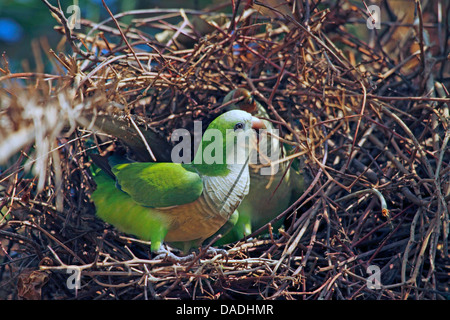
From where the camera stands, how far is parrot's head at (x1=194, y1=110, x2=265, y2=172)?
229cm

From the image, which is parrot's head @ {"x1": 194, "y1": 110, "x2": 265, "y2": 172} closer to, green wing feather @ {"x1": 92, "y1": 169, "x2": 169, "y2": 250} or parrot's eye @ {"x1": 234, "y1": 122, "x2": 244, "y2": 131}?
parrot's eye @ {"x1": 234, "y1": 122, "x2": 244, "y2": 131}

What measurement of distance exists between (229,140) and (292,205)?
1.58ft

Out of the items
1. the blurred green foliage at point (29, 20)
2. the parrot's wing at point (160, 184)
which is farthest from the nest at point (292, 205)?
the blurred green foliage at point (29, 20)

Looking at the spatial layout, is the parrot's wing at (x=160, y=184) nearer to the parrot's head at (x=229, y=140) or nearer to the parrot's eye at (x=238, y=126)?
the parrot's head at (x=229, y=140)

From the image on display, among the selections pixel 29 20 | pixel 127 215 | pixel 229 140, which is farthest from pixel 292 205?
pixel 29 20

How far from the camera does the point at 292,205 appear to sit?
2053mm

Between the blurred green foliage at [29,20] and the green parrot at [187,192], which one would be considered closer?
the green parrot at [187,192]

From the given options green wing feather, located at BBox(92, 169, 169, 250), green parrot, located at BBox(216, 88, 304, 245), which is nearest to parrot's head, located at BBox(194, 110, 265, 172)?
green parrot, located at BBox(216, 88, 304, 245)

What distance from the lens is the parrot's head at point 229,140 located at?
90.0 inches

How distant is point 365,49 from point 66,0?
7.69 feet

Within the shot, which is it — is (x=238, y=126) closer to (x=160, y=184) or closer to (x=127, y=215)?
(x=160, y=184)

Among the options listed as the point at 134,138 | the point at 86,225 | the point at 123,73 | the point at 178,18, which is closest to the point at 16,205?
the point at 86,225

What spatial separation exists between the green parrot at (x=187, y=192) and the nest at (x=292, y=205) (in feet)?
0.50

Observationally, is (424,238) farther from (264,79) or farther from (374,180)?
(264,79)
